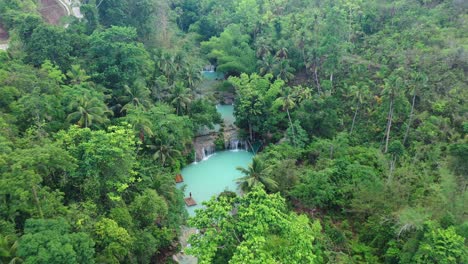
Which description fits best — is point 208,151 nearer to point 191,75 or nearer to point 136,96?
point 136,96

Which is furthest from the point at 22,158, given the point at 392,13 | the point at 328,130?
the point at 392,13

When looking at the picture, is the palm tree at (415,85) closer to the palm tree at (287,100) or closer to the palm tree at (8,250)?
the palm tree at (287,100)

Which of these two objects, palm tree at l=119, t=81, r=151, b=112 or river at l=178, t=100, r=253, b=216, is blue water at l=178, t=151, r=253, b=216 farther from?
palm tree at l=119, t=81, r=151, b=112

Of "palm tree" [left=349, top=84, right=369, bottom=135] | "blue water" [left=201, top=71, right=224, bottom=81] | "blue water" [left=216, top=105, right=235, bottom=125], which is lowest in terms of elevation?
"blue water" [left=216, top=105, right=235, bottom=125]

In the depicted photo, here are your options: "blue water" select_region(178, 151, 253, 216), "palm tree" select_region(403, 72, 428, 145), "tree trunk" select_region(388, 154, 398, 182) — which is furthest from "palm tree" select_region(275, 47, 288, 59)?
"tree trunk" select_region(388, 154, 398, 182)

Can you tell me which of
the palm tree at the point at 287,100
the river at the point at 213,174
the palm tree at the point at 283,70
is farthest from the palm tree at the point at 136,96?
the palm tree at the point at 283,70

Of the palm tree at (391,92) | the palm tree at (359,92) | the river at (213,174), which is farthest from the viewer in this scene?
the palm tree at (359,92)
